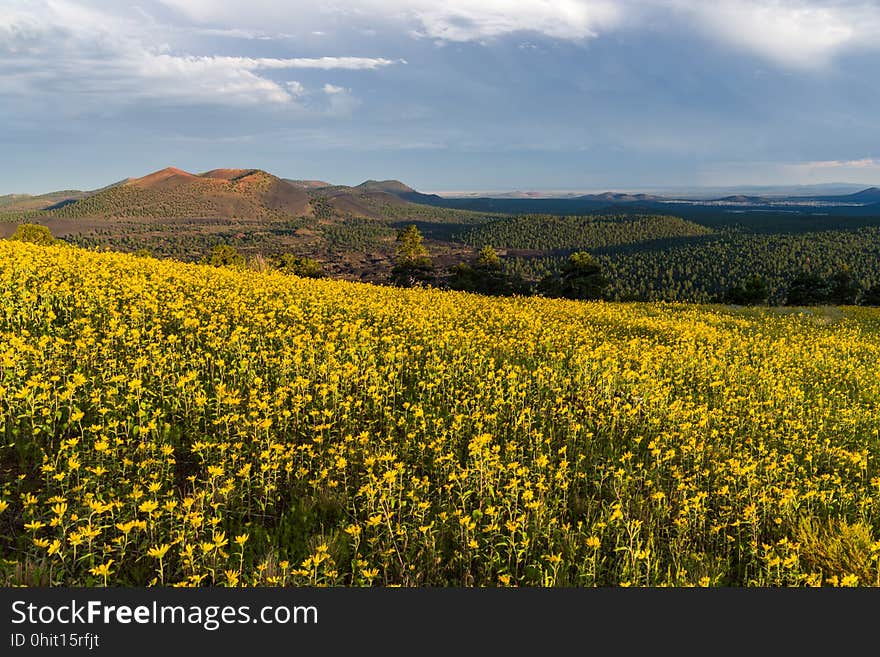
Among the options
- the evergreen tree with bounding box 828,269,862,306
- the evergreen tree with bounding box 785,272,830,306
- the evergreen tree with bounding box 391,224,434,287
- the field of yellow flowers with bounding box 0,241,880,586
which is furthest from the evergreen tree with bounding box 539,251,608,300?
the field of yellow flowers with bounding box 0,241,880,586

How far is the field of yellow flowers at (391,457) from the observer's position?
→ 14.2 ft

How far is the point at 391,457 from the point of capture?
524 centimetres

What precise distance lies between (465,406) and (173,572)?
446 centimetres

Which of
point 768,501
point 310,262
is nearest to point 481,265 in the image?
point 310,262

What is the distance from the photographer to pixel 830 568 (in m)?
4.52

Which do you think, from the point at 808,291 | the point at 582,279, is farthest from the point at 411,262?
the point at 808,291

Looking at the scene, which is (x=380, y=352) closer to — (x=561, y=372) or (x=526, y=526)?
(x=561, y=372)

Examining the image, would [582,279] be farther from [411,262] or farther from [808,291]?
[808,291]

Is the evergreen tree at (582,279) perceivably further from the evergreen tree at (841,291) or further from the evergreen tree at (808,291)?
the evergreen tree at (841,291)

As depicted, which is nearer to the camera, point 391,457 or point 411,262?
point 391,457

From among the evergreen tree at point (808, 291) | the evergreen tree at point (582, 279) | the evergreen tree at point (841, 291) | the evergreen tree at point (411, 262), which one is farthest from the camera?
the evergreen tree at point (411, 262)

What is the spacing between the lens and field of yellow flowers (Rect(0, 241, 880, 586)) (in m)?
4.34

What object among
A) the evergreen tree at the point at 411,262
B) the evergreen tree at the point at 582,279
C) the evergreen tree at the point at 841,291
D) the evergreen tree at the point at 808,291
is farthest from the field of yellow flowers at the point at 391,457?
the evergreen tree at the point at 841,291

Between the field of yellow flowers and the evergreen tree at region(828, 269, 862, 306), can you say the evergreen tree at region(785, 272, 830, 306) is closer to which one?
the evergreen tree at region(828, 269, 862, 306)
